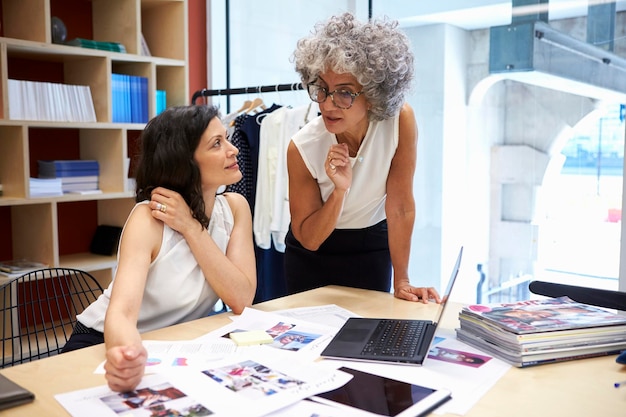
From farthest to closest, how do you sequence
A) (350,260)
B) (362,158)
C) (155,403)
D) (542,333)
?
(350,260), (362,158), (542,333), (155,403)

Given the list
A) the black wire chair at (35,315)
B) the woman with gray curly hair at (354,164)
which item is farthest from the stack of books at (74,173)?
the woman with gray curly hair at (354,164)

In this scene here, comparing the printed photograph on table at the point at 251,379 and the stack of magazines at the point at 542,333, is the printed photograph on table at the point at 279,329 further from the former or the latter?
the stack of magazines at the point at 542,333

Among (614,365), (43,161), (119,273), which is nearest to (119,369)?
(119,273)

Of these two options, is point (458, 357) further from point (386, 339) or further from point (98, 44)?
point (98, 44)

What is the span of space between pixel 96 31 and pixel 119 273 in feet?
8.26

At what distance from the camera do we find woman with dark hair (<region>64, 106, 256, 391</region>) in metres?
1.56

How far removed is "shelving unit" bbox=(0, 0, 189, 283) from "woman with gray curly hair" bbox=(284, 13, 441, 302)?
59.6 inches

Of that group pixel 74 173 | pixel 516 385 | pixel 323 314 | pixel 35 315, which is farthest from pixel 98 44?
pixel 516 385

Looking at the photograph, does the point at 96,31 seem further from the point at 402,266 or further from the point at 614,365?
the point at 614,365

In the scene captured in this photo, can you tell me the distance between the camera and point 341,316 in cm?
161

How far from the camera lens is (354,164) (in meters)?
1.98

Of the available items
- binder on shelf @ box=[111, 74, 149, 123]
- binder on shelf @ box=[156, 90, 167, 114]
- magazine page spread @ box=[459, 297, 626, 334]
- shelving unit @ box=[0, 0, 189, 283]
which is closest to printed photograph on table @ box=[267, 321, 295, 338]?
magazine page spread @ box=[459, 297, 626, 334]

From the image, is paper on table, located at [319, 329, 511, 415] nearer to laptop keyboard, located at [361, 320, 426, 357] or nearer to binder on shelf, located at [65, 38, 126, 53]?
laptop keyboard, located at [361, 320, 426, 357]

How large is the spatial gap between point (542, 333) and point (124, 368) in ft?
2.78
